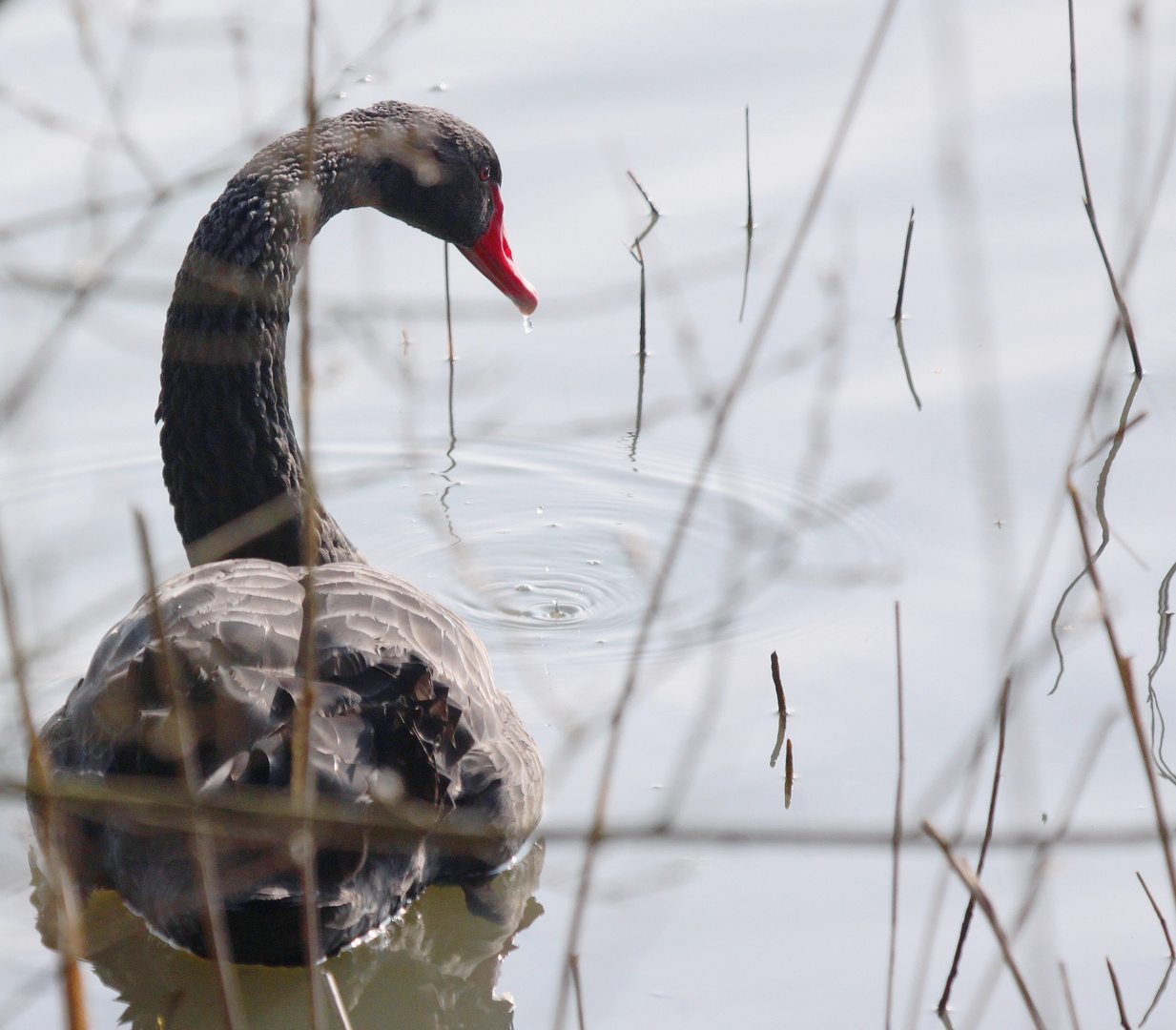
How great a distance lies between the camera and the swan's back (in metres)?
3.16

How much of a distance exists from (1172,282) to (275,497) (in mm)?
3951

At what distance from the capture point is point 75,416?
6418 mm

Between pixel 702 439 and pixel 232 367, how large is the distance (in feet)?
6.53

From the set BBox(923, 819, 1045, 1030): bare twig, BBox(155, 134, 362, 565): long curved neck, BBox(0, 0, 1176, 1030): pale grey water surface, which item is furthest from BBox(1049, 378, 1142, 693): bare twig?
BBox(923, 819, 1045, 1030): bare twig

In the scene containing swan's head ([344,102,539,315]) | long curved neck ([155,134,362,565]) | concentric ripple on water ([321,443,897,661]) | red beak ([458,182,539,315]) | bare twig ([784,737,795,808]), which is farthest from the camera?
red beak ([458,182,539,315])

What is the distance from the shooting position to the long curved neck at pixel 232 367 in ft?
16.4

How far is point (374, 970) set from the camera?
3748 millimetres

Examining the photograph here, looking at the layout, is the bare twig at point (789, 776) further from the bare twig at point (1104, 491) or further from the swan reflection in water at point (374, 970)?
the bare twig at point (1104, 491)

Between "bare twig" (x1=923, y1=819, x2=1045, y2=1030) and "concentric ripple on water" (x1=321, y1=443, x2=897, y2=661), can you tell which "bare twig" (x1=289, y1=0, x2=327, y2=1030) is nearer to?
"bare twig" (x1=923, y1=819, x2=1045, y2=1030)

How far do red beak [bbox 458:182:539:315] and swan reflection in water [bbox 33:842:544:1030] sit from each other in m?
2.47

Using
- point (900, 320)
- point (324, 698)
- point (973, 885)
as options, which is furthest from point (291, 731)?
point (900, 320)

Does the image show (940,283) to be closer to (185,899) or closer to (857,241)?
(857,241)

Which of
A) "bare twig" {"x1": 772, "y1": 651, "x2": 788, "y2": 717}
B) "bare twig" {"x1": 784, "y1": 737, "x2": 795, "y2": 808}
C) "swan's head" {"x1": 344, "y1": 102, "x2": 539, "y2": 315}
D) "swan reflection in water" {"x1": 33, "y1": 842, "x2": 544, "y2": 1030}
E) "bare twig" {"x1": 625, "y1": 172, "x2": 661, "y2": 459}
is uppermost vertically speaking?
"swan's head" {"x1": 344, "y1": 102, "x2": 539, "y2": 315}

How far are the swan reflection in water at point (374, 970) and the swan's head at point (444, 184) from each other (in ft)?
7.44
